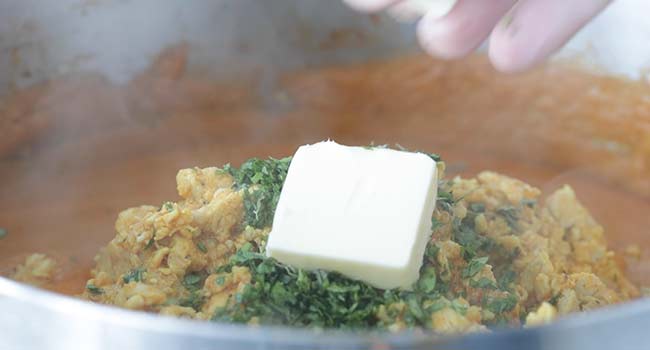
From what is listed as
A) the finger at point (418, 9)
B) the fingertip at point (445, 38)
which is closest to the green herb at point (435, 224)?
the fingertip at point (445, 38)

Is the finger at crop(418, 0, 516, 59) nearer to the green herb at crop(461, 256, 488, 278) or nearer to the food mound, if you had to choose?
the food mound

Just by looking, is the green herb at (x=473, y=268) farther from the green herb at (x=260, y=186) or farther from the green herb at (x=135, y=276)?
the green herb at (x=135, y=276)

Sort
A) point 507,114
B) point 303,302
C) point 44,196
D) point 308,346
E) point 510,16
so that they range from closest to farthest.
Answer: point 308,346 → point 303,302 → point 510,16 → point 44,196 → point 507,114

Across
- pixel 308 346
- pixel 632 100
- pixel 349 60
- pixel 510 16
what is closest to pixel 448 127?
pixel 349 60

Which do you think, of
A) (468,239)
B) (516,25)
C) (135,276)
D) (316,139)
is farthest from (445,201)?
(316,139)

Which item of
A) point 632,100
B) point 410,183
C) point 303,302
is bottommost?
point 303,302

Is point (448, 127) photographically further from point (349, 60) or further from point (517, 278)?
point (517, 278)
